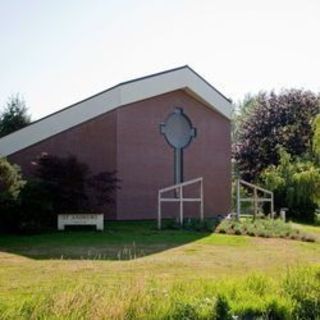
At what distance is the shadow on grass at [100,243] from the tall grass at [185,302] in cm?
617

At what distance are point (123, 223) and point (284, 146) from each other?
67.4 feet

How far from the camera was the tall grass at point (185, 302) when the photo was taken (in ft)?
21.0

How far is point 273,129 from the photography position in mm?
43844

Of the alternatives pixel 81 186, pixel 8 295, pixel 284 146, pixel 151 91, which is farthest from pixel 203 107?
pixel 8 295

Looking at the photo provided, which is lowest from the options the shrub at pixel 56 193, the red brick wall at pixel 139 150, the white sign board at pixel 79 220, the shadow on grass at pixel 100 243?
the shadow on grass at pixel 100 243

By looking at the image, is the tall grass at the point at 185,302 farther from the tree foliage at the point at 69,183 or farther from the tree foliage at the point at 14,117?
the tree foliage at the point at 14,117

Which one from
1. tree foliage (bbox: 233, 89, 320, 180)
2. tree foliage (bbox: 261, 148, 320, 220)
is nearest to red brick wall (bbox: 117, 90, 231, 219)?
tree foliage (bbox: 261, 148, 320, 220)

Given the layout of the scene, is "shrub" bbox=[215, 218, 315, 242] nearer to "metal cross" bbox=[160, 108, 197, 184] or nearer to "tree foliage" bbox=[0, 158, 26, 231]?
"metal cross" bbox=[160, 108, 197, 184]

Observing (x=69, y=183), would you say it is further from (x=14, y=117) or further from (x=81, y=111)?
(x=14, y=117)

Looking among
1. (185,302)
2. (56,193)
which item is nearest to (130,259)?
(185,302)

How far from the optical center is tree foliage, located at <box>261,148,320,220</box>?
104 feet

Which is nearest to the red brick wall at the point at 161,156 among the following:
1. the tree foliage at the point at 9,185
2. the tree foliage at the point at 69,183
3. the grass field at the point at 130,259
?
the tree foliage at the point at 69,183

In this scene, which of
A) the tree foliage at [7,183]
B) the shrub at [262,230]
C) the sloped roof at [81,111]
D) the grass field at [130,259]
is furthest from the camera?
the sloped roof at [81,111]

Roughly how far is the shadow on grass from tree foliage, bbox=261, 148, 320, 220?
1214 cm
